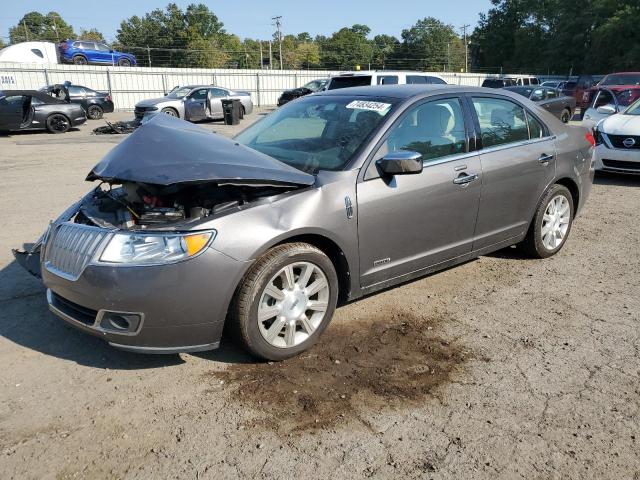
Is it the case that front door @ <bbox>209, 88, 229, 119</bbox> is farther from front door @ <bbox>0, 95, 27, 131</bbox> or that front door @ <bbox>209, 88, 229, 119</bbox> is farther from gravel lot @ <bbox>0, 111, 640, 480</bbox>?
gravel lot @ <bbox>0, 111, 640, 480</bbox>

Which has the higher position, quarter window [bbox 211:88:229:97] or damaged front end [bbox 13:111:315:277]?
damaged front end [bbox 13:111:315:277]

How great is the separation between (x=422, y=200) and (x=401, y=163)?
456 millimetres

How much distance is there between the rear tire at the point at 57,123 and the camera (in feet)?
55.8

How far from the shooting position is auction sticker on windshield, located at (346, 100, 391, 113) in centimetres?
391

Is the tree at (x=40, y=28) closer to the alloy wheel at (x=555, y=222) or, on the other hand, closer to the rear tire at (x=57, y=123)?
the rear tire at (x=57, y=123)

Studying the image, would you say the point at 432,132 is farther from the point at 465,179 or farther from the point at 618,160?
the point at 618,160

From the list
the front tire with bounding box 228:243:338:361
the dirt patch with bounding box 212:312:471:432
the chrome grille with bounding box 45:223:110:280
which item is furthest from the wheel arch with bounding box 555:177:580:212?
the chrome grille with bounding box 45:223:110:280

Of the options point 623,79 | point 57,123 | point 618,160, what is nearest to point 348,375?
point 618,160

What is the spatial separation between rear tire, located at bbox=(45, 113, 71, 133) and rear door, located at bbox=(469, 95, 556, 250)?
16.3m

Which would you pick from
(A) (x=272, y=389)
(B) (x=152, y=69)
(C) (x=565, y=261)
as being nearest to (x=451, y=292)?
(C) (x=565, y=261)

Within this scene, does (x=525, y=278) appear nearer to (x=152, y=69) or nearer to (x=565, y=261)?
(x=565, y=261)

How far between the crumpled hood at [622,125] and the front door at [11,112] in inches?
628

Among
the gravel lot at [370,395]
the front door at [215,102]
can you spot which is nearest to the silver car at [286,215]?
the gravel lot at [370,395]

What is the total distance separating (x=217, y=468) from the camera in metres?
2.42
